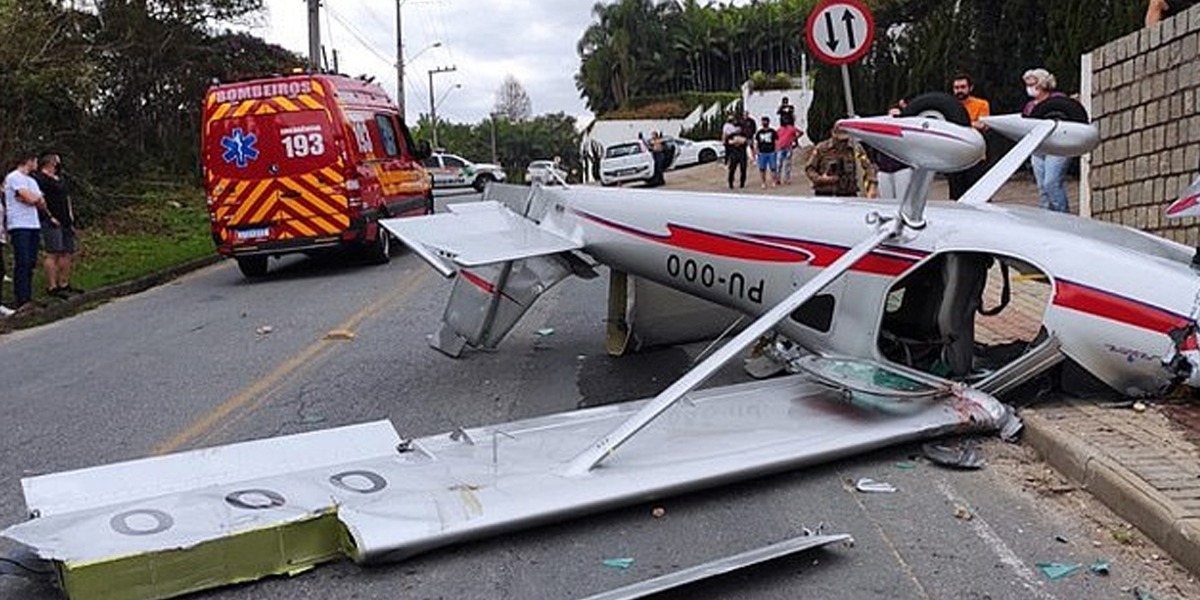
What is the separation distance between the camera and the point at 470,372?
795 centimetres

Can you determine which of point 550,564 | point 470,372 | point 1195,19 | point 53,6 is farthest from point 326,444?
point 53,6

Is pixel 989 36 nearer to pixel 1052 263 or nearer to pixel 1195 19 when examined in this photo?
pixel 1195 19

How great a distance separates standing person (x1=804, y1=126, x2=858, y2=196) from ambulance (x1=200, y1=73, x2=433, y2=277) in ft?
19.1

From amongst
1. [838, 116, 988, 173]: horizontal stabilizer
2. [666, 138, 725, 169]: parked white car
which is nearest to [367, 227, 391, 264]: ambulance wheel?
[838, 116, 988, 173]: horizontal stabilizer

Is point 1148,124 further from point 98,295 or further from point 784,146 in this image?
point 784,146

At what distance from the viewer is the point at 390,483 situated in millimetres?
4762

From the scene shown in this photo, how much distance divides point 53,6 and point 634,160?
14.5 meters

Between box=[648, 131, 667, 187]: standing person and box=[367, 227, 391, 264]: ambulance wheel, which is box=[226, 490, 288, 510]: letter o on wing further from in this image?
box=[648, 131, 667, 187]: standing person

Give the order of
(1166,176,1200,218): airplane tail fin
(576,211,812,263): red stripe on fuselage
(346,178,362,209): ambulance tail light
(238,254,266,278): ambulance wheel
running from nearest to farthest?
1. (1166,176,1200,218): airplane tail fin
2. (576,211,812,263): red stripe on fuselage
3. (346,178,362,209): ambulance tail light
4. (238,254,266,278): ambulance wheel

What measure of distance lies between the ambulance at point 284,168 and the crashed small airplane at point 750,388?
716 centimetres

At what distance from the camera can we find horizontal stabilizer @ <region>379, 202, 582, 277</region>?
7.05 m

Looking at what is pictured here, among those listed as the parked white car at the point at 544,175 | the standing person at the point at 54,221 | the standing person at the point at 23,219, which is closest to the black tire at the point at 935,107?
the parked white car at the point at 544,175

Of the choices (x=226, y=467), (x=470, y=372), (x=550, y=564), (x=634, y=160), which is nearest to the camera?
(x=550, y=564)

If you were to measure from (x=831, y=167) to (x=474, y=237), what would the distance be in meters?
5.93
